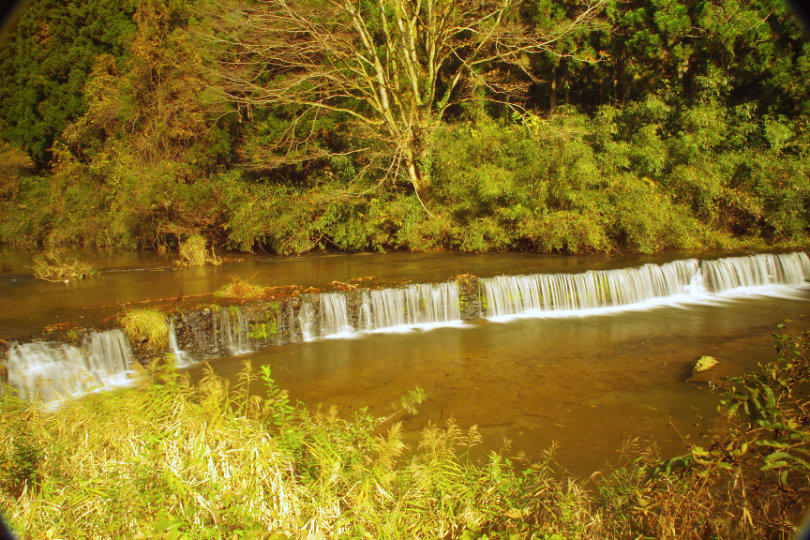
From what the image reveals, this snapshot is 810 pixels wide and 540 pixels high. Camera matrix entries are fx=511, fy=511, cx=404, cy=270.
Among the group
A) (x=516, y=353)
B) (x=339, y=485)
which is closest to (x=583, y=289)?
(x=516, y=353)

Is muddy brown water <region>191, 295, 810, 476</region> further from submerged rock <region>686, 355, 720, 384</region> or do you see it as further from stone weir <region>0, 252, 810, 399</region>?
stone weir <region>0, 252, 810, 399</region>

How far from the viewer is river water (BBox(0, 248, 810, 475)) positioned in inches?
225

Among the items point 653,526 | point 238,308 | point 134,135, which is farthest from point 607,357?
point 134,135

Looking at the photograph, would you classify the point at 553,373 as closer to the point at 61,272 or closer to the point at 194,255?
the point at 194,255

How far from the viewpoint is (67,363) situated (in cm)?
720

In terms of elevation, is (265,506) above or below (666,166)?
below

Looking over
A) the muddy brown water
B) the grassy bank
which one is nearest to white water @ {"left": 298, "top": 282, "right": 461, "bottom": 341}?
the muddy brown water

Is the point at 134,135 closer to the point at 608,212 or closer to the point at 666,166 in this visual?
the point at 608,212

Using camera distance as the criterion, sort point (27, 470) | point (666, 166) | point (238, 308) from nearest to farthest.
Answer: point (27, 470), point (238, 308), point (666, 166)

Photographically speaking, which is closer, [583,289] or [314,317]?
[314,317]

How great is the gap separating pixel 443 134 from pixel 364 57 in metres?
3.57

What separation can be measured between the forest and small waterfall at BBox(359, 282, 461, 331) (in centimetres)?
514

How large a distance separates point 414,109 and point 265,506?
1544cm

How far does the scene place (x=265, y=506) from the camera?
320cm
